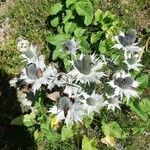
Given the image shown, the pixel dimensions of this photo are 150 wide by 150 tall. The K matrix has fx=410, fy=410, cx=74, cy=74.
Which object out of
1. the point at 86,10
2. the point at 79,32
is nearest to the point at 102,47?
the point at 79,32

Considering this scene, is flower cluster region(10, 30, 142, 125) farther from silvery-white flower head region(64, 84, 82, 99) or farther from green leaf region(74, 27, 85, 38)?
green leaf region(74, 27, 85, 38)

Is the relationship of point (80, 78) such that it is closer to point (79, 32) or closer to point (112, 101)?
point (112, 101)

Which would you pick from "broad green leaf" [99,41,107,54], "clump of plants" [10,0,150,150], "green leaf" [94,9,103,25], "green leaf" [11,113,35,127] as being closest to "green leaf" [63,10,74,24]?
"clump of plants" [10,0,150,150]

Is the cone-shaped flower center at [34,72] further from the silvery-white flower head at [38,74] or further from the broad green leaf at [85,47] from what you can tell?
the broad green leaf at [85,47]

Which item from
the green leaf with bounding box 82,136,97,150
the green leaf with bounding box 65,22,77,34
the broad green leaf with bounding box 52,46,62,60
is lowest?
the green leaf with bounding box 82,136,97,150

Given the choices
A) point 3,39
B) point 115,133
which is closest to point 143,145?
point 115,133

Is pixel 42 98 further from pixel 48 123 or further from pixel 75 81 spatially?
pixel 75 81

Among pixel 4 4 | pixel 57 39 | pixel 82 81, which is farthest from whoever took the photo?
pixel 4 4

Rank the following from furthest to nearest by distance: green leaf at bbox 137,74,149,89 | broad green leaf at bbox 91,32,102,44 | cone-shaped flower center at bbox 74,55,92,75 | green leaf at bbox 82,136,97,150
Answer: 1. broad green leaf at bbox 91,32,102,44
2. green leaf at bbox 82,136,97,150
3. green leaf at bbox 137,74,149,89
4. cone-shaped flower center at bbox 74,55,92,75
